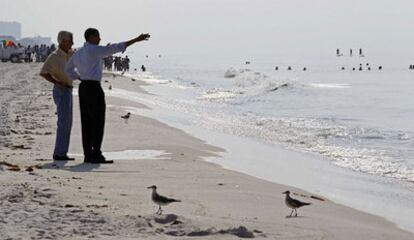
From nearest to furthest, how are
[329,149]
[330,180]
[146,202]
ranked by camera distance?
1. [146,202]
2. [330,180]
3. [329,149]

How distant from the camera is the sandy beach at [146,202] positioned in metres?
5.26

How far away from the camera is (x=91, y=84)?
8.64 m

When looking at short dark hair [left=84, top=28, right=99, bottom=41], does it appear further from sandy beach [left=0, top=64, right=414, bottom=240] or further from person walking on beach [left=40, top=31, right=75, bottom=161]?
sandy beach [left=0, top=64, right=414, bottom=240]

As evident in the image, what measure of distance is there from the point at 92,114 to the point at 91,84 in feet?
1.18

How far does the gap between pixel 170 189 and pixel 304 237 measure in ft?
6.52

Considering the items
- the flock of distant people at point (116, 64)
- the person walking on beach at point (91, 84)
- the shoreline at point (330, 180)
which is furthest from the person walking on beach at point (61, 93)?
the flock of distant people at point (116, 64)

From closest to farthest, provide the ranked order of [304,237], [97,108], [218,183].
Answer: [304,237] → [218,183] → [97,108]

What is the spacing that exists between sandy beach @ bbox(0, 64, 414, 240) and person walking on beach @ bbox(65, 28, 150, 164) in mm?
295

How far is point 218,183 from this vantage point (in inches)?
313

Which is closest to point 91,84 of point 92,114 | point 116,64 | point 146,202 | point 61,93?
point 92,114

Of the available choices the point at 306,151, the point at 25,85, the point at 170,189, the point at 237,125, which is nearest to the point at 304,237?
the point at 170,189

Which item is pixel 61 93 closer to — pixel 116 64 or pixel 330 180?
pixel 330 180

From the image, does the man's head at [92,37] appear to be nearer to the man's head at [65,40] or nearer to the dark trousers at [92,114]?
the man's head at [65,40]

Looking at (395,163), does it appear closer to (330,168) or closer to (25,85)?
(330,168)
